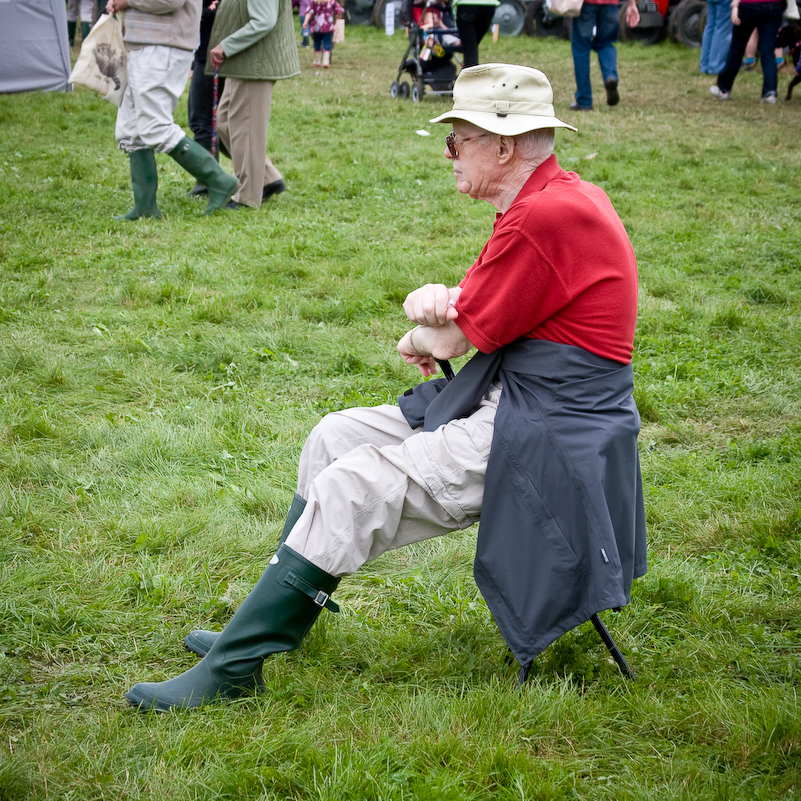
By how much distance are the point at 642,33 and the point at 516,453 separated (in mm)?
20447

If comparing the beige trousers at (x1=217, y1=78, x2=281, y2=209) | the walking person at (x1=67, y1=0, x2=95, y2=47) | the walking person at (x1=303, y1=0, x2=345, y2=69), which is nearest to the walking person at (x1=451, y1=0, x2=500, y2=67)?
the walking person at (x1=303, y1=0, x2=345, y2=69)

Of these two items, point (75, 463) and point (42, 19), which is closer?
point (75, 463)

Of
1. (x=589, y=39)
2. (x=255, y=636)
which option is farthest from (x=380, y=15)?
(x=255, y=636)

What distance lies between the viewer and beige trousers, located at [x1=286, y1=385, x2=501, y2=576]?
2283mm

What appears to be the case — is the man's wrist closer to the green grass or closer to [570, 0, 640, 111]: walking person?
the green grass

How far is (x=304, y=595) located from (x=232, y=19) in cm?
595

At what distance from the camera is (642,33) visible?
20328mm

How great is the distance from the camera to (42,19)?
12391 millimetres

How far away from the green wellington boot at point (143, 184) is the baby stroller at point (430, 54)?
6480 mm

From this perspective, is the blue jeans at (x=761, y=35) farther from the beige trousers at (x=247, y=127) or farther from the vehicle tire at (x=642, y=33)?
the beige trousers at (x=247, y=127)

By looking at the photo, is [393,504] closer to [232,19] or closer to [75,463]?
[75,463]

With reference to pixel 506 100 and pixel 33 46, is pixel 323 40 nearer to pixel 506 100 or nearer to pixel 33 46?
pixel 33 46

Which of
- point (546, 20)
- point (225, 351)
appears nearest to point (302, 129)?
point (225, 351)

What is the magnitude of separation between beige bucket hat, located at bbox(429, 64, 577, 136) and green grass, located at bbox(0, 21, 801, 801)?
1478 mm
